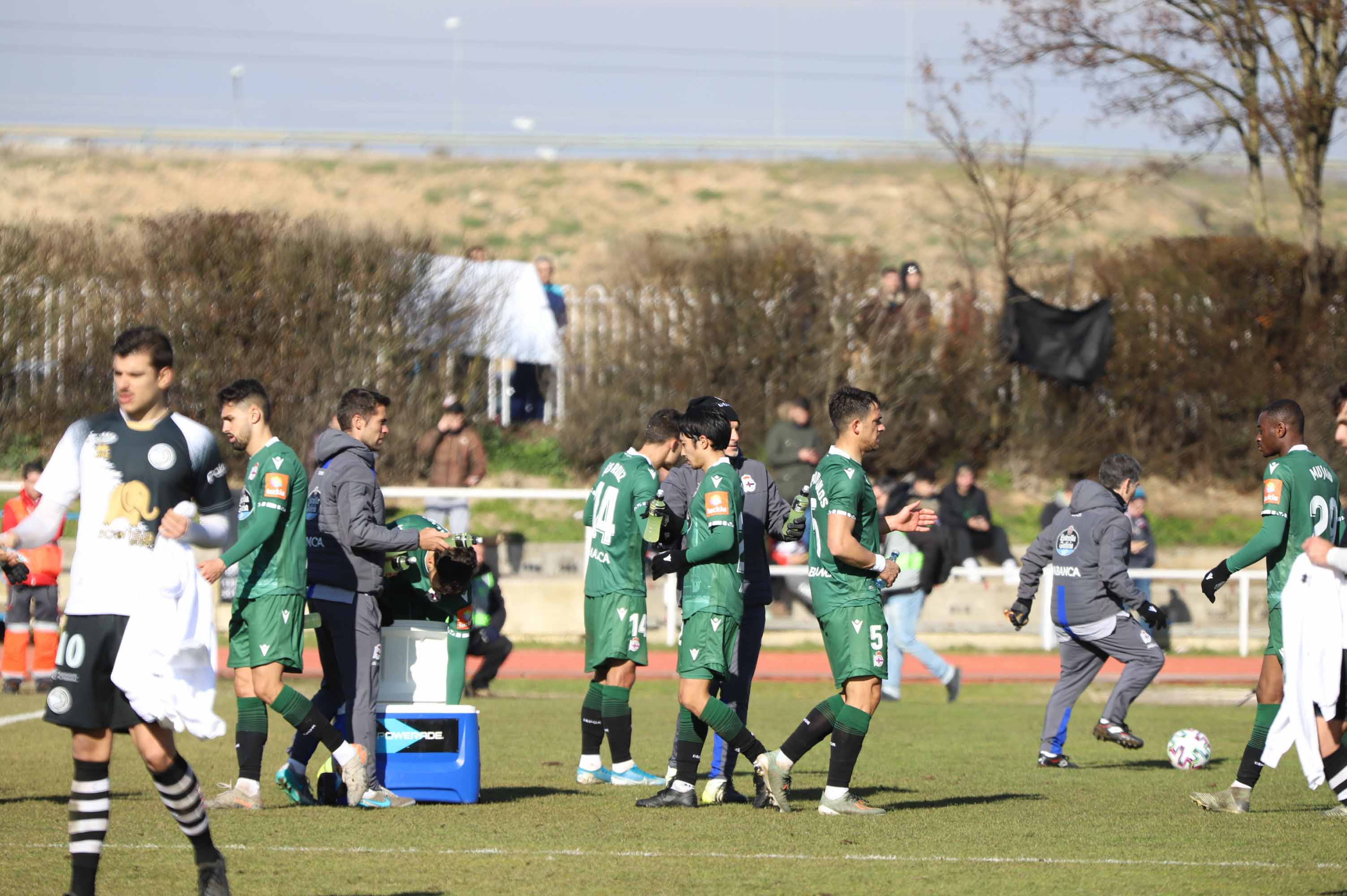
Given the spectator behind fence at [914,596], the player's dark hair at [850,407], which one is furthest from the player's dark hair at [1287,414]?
the spectator behind fence at [914,596]

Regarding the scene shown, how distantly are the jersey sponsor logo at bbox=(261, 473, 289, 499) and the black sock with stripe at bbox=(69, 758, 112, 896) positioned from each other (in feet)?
7.51

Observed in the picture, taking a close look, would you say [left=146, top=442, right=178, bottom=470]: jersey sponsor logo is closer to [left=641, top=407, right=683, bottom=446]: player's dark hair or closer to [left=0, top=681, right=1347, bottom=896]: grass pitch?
[left=0, top=681, right=1347, bottom=896]: grass pitch

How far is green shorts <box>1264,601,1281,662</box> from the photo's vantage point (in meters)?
8.69

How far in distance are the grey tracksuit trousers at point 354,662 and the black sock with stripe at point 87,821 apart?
2.52m

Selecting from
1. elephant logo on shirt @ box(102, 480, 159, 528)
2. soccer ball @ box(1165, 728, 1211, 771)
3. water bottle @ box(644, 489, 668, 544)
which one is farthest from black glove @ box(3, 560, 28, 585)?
soccer ball @ box(1165, 728, 1211, 771)

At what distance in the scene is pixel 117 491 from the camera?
20.1 feet

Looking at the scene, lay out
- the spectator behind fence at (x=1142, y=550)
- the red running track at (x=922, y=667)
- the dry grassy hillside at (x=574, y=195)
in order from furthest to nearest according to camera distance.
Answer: the dry grassy hillside at (x=574, y=195) → the spectator behind fence at (x=1142, y=550) → the red running track at (x=922, y=667)

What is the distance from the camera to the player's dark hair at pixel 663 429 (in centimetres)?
956

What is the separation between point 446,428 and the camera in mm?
20062

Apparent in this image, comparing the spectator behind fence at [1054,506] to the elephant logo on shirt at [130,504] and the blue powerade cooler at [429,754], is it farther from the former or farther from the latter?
the elephant logo on shirt at [130,504]

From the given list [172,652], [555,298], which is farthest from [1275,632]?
[555,298]

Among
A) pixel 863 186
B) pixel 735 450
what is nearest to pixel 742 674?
pixel 735 450

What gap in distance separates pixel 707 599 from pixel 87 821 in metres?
3.52

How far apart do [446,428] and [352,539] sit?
11.7m
